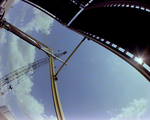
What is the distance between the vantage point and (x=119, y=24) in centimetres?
2966

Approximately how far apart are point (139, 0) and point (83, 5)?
34.6 meters

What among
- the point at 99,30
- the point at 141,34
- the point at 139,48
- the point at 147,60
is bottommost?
the point at 147,60

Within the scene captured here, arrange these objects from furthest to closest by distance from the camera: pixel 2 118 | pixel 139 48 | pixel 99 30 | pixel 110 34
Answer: pixel 99 30
pixel 110 34
pixel 139 48
pixel 2 118

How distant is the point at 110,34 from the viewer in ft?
107

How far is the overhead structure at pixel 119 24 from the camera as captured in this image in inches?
771

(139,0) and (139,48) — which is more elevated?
(139,0)

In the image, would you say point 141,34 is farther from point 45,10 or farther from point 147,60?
point 45,10

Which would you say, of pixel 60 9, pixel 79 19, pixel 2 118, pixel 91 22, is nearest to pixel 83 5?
pixel 79 19

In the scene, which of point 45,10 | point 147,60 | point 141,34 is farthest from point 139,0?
→ point 45,10

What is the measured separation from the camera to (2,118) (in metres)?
10.6

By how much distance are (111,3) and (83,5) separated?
2215 centimetres

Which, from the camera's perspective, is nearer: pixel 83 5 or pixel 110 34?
pixel 110 34

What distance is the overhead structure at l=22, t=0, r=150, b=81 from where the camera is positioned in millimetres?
19578

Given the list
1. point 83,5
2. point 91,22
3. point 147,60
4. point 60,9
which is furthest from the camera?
point 60,9
